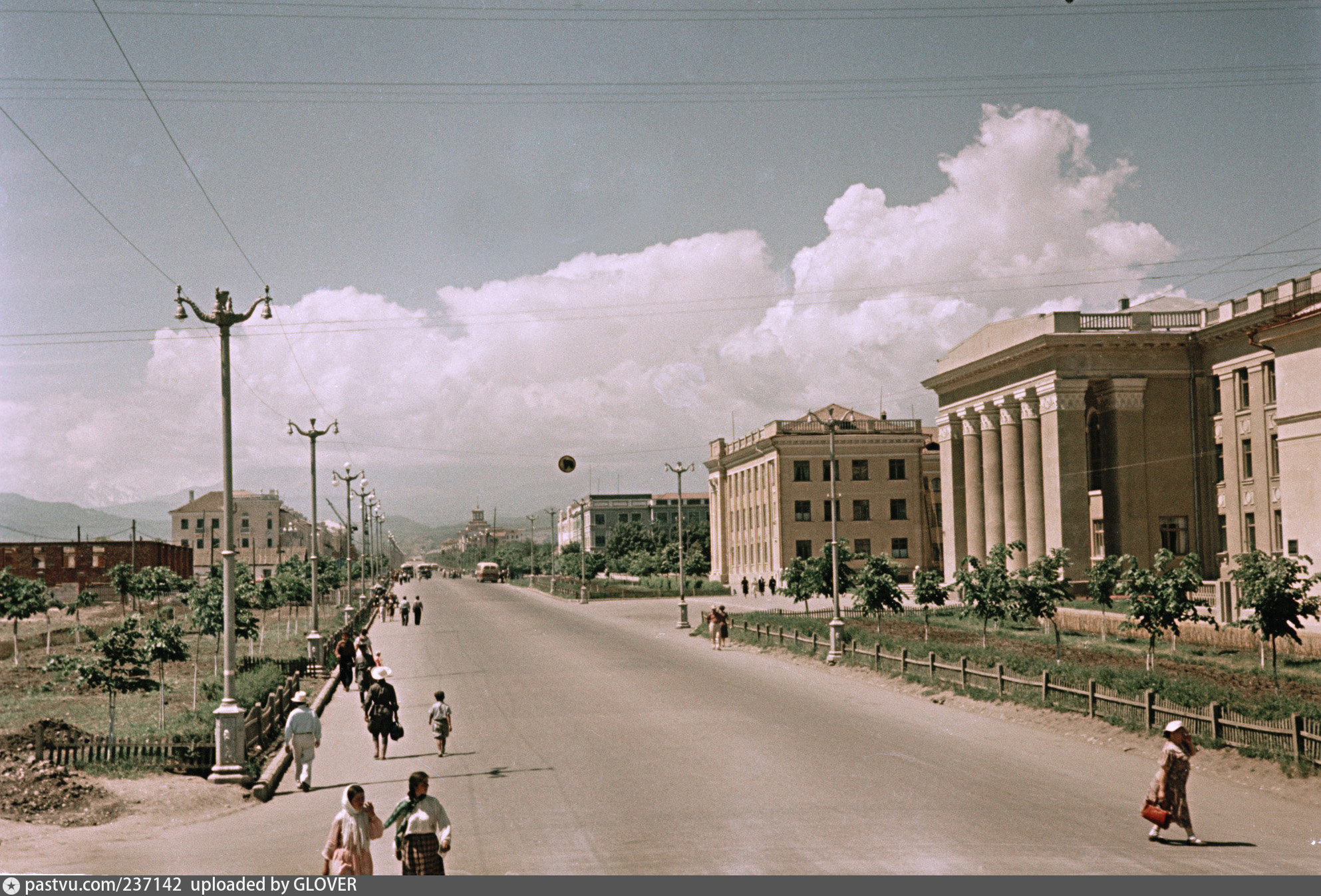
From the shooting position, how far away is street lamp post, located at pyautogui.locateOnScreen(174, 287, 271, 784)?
51.2 feet

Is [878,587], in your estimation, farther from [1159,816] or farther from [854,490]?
[854,490]

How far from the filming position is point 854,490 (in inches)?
3612

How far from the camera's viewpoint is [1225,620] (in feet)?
137

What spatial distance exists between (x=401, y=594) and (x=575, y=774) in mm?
85711

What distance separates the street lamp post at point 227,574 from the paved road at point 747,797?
3.25 ft

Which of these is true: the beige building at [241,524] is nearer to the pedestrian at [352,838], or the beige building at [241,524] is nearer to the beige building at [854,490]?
the beige building at [854,490]

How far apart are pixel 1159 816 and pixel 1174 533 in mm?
54558

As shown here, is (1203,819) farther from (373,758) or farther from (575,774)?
(373,758)

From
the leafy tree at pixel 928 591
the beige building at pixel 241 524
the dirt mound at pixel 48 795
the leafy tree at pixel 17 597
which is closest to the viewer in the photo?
the dirt mound at pixel 48 795

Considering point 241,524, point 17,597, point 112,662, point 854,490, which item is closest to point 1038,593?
point 112,662

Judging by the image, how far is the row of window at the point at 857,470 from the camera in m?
92.0

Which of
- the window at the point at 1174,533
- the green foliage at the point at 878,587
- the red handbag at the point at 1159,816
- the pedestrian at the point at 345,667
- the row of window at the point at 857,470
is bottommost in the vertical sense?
the pedestrian at the point at 345,667

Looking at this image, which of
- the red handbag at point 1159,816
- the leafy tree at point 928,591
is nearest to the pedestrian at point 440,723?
the red handbag at point 1159,816

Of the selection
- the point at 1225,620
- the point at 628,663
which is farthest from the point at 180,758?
the point at 1225,620
